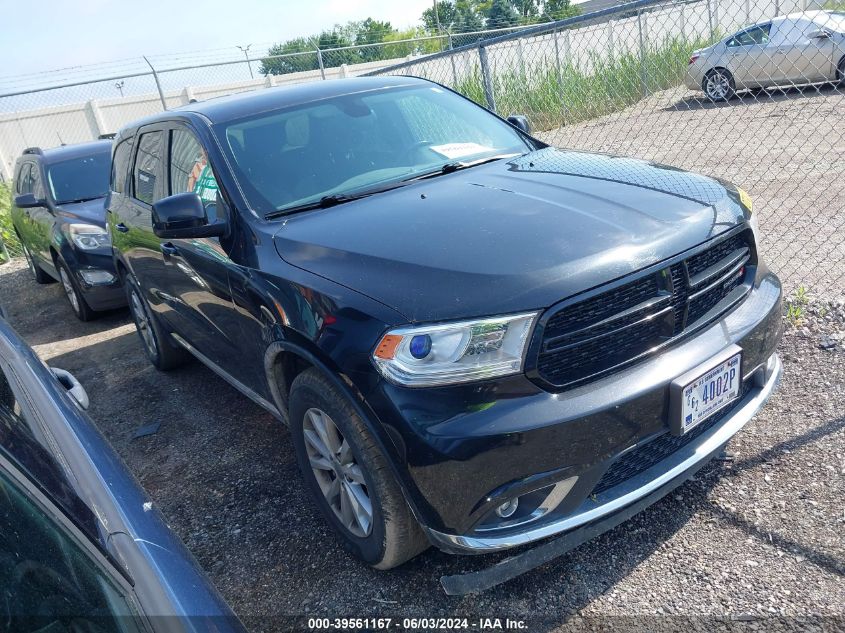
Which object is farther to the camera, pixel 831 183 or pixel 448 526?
pixel 831 183

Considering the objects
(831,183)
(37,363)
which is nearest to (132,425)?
(37,363)

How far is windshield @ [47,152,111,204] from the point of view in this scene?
7484 millimetres

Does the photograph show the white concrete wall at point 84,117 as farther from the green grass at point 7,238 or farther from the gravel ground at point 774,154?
the gravel ground at point 774,154

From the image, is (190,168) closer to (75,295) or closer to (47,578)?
(47,578)

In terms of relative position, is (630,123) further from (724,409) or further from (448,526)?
(448,526)

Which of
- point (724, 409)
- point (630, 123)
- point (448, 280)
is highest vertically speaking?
point (448, 280)

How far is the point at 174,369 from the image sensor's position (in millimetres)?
5254

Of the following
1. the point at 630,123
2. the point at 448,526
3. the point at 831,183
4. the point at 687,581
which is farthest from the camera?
the point at 630,123

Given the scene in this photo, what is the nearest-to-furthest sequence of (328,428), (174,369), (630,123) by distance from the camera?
(328,428)
(174,369)
(630,123)

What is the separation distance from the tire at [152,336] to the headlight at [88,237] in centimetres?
151

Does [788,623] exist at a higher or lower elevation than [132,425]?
higher

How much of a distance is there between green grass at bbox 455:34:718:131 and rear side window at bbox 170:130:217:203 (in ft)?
22.0

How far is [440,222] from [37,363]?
157 cm

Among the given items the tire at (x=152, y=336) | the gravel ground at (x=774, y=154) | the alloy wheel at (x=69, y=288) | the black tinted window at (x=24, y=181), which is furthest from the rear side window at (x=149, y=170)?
the black tinted window at (x=24, y=181)
